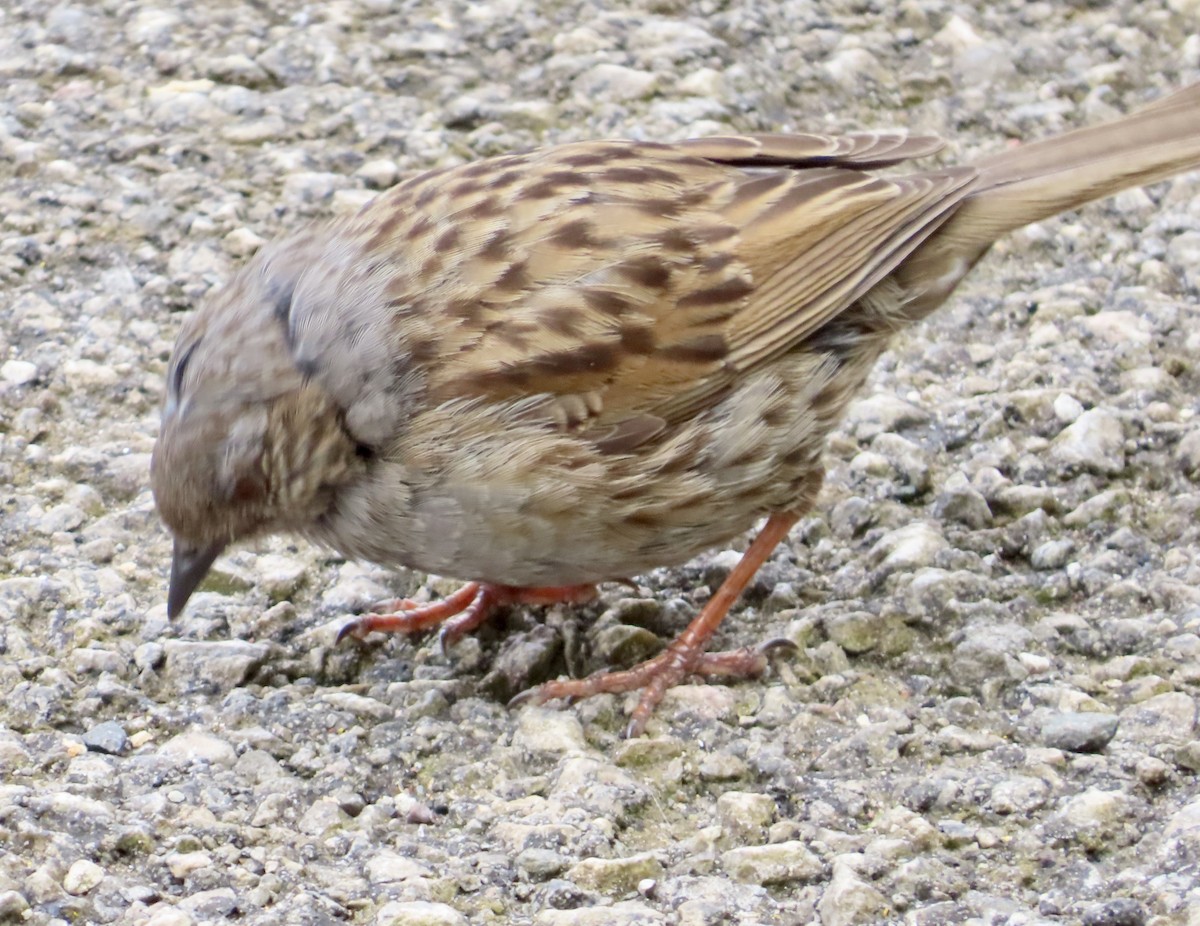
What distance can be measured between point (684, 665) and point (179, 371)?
1480mm

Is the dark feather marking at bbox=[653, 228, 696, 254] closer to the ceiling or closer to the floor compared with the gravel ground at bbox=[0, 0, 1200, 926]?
closer to the ceiling

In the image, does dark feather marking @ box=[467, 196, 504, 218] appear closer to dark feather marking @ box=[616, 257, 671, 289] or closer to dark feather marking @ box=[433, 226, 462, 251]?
dark feather marking @ box=[433, 226, 462, 251]

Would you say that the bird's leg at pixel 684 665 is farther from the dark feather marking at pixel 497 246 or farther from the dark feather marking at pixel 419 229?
the dark feather marking at pixel 419 229

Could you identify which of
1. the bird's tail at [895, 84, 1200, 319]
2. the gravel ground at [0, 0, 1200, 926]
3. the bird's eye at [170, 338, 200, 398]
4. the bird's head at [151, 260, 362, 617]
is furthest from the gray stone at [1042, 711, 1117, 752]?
the bird's eye at [170, 338, 200, 398]

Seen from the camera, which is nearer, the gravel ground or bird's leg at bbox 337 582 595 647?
the gravel ground

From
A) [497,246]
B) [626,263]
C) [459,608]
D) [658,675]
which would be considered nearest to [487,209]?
[497,246]

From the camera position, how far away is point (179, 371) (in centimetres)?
393

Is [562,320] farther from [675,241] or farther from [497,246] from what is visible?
[675,241]

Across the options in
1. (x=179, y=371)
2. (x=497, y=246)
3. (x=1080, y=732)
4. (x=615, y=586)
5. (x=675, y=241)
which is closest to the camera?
(x=1080, y=732)

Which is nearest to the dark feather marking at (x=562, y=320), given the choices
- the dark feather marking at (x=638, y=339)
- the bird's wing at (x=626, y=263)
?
the bird's wing at (x=626, y=263)

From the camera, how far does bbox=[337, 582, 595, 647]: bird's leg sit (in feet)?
14.5

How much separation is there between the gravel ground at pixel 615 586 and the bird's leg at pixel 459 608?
0.06m

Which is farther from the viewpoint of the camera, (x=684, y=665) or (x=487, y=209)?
(x=684, y=665)

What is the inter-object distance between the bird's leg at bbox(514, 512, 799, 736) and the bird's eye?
45.3 inches
